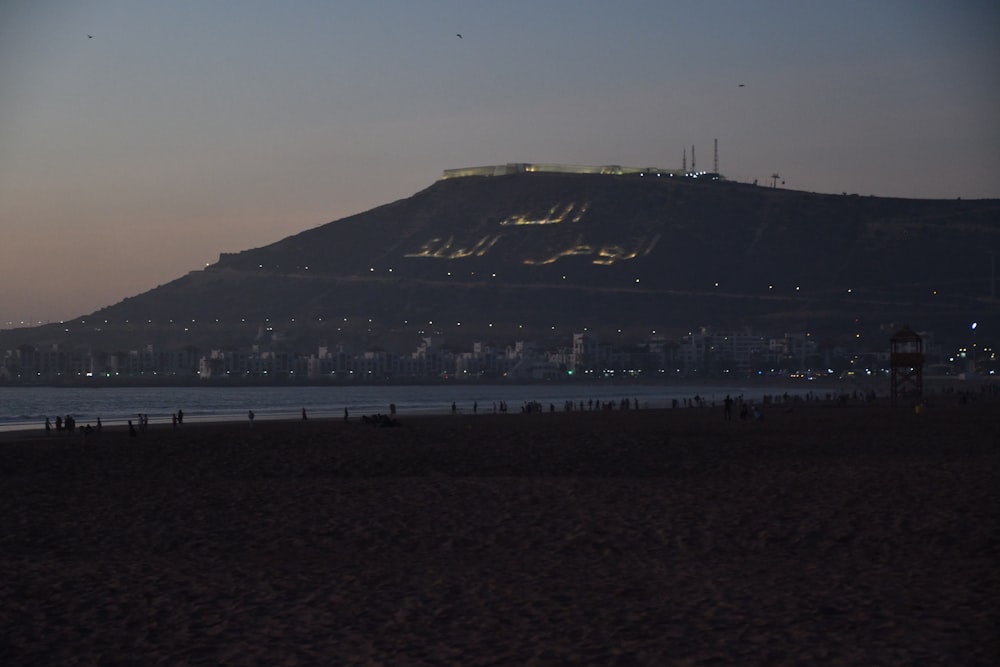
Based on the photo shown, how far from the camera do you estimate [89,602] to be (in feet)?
33.4

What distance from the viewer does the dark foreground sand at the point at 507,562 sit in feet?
29.0

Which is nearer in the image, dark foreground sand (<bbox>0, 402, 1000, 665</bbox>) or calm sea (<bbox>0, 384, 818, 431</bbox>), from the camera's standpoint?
dark foreground sand (<bbox>0, 402, 1000, 665</bbox>)

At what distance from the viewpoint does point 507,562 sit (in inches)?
477

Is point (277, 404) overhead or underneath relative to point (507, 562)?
underneath

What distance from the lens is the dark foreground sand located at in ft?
29.0

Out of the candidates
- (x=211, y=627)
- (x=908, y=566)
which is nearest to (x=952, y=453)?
(x=908, y=566)

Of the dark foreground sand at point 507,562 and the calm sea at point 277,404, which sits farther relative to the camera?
the calm sea at point 277,404

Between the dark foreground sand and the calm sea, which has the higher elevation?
the dark foreground sand

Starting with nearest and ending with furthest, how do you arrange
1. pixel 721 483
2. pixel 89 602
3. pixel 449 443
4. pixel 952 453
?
pixel 89 602 < pixel 721 483 < pixel 952 453 < pixel 449 443

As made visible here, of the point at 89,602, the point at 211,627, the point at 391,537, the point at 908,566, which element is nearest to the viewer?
the point at 211,627

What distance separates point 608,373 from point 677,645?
163m

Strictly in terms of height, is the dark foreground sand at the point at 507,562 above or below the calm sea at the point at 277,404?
above

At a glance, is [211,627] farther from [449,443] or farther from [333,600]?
[449,443]

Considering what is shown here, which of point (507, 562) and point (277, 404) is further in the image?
point (277, 404)
